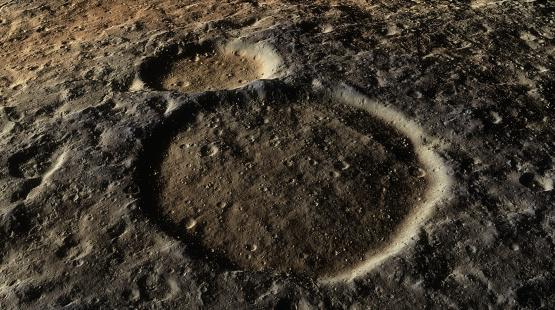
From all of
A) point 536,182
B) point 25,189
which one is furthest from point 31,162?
point 536,182

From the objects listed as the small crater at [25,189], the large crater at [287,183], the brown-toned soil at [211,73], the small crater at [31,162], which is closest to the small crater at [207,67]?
the brown-toned soil at [211,73]

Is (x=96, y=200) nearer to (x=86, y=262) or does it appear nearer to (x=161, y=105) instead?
(x=86, y=262)

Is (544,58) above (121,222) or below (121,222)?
below

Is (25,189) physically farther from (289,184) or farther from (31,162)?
(289,184)

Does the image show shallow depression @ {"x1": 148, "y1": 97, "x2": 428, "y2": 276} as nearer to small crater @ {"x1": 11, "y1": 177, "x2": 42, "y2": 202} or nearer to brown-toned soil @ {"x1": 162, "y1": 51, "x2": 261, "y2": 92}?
brown-toned soil @ {"x1": 162, "y1": 51, "x2": 261, "y2": 92}

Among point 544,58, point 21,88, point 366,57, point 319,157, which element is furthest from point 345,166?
point 21,88

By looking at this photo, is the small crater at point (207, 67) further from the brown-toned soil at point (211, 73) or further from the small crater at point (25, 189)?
the small crater at point (25, 189)

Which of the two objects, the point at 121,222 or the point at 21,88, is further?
the point at 21,88
